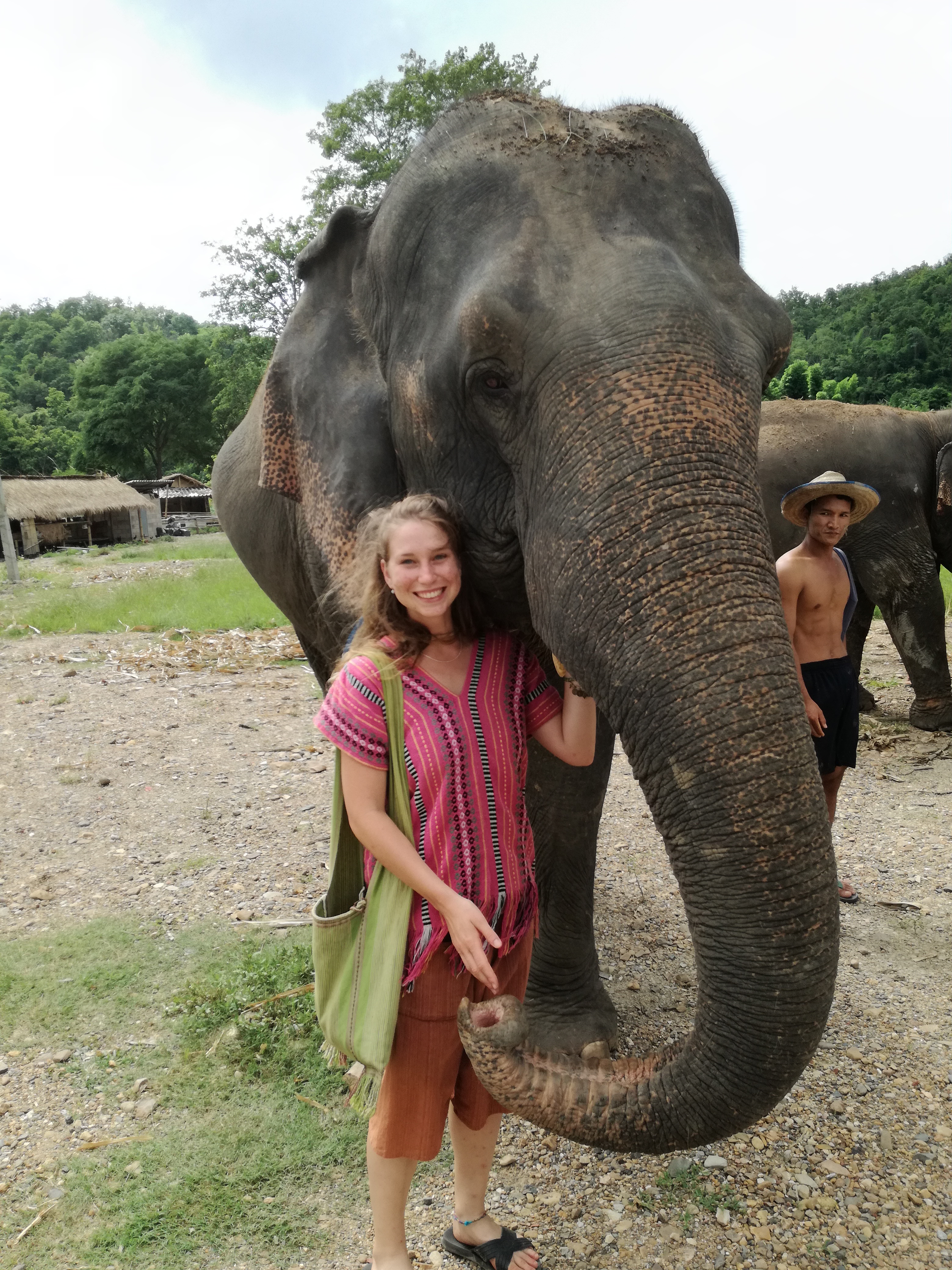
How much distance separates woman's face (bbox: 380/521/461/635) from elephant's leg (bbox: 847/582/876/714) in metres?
5.48

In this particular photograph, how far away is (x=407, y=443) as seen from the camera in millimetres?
2207

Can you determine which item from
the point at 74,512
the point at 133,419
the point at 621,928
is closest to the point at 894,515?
the point at 621,928

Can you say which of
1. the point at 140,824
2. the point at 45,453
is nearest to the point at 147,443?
the point at 45,453

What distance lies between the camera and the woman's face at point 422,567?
1885 millimetres

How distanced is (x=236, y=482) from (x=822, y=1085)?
3.39 metres

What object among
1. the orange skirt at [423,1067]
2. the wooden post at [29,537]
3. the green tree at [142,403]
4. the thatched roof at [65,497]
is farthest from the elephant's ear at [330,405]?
the green tree at [142,403]

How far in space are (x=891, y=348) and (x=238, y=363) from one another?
25.7m

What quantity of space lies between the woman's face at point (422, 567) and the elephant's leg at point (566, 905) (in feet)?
3.94

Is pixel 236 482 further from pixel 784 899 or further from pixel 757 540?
pixel 784 899

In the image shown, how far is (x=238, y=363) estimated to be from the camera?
3481 centimetres

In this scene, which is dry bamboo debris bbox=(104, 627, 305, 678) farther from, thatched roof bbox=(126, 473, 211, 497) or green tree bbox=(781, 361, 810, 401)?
thatched roof bbox=(126, 473, 211, 497)

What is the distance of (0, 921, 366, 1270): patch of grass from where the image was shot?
2.50 m

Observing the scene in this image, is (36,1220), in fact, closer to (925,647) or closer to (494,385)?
(494,385)

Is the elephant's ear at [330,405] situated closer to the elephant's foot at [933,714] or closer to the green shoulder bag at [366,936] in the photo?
the green shoulder bag at [366,936]
